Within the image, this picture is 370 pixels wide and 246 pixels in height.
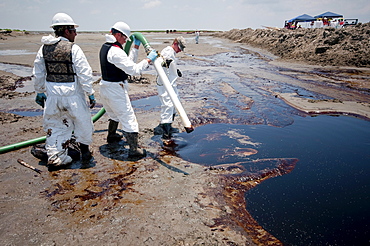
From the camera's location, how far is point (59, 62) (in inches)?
128

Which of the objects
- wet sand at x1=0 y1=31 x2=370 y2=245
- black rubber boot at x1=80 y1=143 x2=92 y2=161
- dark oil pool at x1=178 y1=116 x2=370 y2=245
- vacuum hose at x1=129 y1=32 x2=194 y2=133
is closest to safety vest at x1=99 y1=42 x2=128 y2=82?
vacuum hose at x1=129 y1=32 x2=194 y2=133

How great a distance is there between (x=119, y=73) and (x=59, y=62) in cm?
82

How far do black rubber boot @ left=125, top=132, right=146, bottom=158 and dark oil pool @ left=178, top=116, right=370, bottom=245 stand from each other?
0.76 metres

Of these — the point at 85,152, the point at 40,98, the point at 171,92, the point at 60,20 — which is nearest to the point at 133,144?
the point at 85,152

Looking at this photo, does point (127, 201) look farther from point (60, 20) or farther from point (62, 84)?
point (60, 20)

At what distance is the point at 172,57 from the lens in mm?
4734

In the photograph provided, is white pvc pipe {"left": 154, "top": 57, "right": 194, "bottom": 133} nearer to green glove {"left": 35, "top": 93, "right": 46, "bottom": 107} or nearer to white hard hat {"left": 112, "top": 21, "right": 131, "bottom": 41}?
white hard hat {"left": 112, "top": 21, "right": 131, "bottom": 41}

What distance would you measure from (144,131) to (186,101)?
2579 mm

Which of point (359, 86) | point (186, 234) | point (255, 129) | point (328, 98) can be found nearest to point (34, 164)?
point (186, 234)

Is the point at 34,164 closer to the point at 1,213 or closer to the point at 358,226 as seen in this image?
the point at 1,213

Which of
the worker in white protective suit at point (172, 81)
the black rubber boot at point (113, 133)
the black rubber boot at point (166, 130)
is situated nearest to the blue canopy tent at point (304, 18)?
the worker in white protective suit at point (172, 81)

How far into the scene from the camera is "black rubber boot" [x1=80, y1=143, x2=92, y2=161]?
147 inches

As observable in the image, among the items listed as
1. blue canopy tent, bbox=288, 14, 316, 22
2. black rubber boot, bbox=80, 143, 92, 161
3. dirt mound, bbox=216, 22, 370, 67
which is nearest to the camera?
black rubber boot, bbox=80, 143, 92, 161

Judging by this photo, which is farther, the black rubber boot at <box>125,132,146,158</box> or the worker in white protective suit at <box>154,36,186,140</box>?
the worker in white protective suit at <box>154,36,186,140</box>
